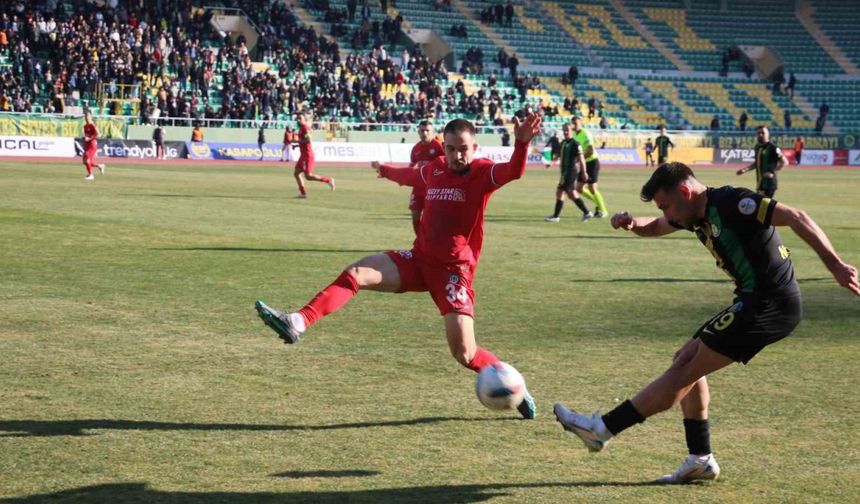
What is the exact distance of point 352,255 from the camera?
18.1m

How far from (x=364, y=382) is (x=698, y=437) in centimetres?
316

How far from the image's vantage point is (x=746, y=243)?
6.28 meters

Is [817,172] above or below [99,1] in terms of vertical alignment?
below

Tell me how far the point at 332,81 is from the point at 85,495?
178 ft

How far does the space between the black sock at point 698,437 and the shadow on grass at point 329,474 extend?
69.9 inches

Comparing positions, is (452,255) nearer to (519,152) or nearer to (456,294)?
(456,294)

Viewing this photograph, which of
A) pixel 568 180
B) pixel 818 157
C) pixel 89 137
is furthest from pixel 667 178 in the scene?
pixel 818 157

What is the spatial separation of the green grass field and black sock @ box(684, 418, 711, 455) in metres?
0.20

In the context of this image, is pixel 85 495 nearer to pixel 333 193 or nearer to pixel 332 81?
pixel 333 193

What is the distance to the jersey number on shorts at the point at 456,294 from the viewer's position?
8.02m

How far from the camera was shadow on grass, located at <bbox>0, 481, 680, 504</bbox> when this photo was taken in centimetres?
598

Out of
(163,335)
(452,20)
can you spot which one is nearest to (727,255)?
(163,335)

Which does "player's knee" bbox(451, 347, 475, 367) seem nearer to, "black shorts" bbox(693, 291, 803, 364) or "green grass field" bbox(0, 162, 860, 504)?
"green grass field" bbox(0, 162, 860, 504)

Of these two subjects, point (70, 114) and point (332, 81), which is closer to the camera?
point (70, 114)
